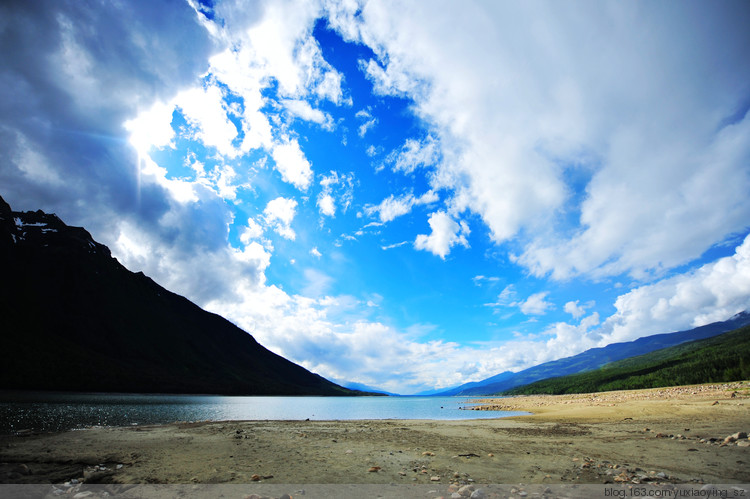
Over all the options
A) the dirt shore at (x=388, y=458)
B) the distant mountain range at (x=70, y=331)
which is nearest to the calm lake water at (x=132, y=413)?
the dirt shore at (x=388, y=458)

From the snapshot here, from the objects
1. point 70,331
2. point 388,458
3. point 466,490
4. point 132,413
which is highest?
point 70,331

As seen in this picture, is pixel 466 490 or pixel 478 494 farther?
pixel 466 490

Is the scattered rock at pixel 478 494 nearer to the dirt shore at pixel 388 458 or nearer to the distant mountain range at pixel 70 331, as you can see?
the dirt shore at pixel 388 458

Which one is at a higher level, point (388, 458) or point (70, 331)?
point (70, 331)

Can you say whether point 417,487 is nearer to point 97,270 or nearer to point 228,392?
point 228,392

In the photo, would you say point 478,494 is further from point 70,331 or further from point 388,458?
point 70,331

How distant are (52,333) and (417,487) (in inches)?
7625

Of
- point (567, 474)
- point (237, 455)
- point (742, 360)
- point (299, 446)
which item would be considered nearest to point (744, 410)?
point (567, 474)

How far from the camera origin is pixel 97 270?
198 metres

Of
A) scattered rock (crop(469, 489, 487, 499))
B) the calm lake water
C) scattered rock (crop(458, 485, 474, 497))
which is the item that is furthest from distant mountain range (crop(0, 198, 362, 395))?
scattered rock (crop(469, 489, 487, 499))

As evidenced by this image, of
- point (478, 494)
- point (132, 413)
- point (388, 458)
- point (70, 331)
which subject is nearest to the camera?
point (478, 494)

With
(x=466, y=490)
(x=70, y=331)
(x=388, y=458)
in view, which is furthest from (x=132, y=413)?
(x=70, y=331)

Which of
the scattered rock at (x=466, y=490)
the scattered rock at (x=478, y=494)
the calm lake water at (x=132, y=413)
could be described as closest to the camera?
the scattered rock at (x=478, y=494)

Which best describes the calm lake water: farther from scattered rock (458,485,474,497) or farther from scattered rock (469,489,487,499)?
scattered rock (469,489,487,499)
